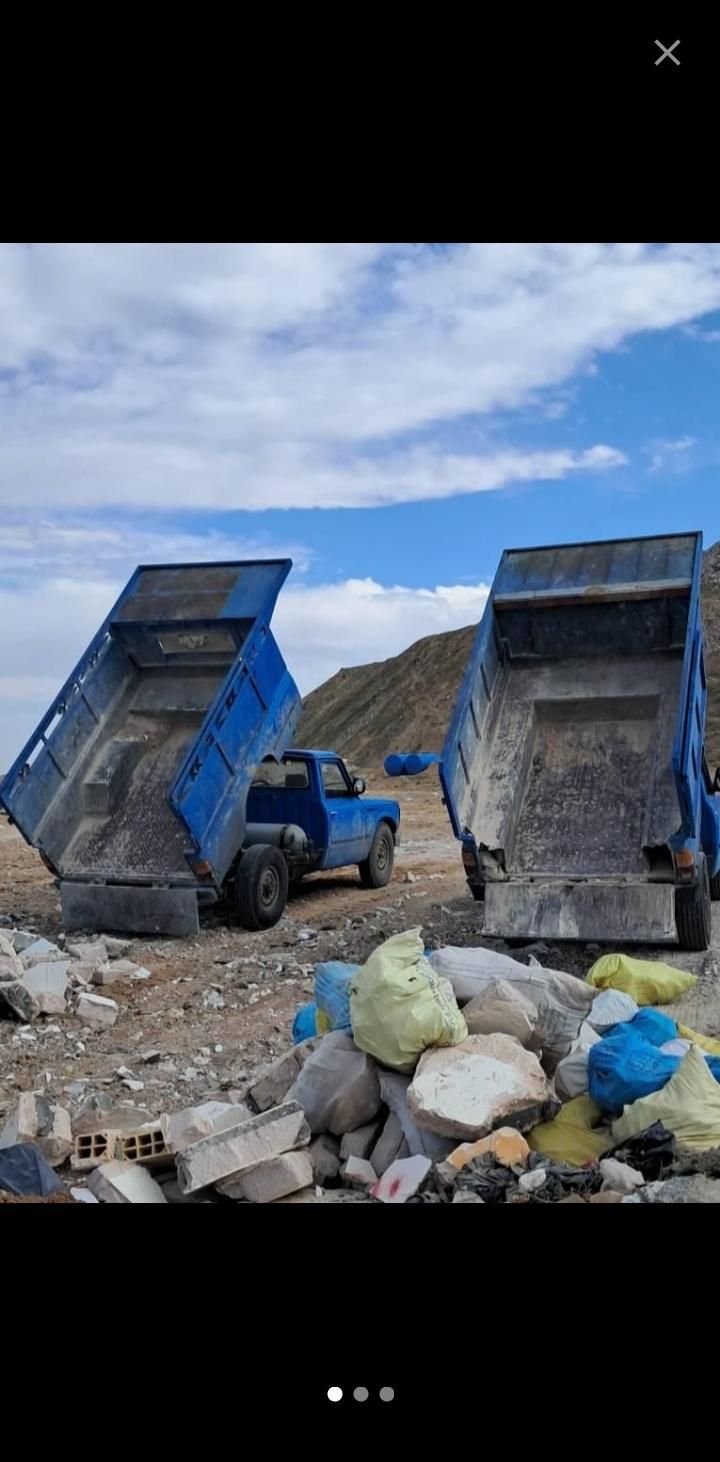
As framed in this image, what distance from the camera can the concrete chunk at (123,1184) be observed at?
165 inches

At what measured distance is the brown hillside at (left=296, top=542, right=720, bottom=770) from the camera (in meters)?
32.7

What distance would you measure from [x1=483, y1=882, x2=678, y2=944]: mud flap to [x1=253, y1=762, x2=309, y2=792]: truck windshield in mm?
3305

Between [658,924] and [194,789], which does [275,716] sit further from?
[658,924]

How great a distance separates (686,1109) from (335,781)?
760 cm

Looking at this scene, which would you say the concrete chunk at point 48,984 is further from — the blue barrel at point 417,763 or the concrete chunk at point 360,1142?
the concrete chunk at point 360,1142

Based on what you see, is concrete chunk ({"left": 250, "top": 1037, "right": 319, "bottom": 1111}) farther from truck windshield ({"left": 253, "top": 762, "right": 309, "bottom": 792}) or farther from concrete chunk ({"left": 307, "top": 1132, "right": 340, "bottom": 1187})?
truck windshield ({"left": 253, "top": 762, "right": 309, "bottom": 792})

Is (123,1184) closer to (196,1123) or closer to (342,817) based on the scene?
(196,1123)

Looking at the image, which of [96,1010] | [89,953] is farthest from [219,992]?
[89,953]

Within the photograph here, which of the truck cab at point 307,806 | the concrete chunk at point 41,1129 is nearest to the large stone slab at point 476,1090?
the concrete chunk at point 41,1129

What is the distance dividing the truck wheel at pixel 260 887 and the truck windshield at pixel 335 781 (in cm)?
151

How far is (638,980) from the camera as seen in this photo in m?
6.77
